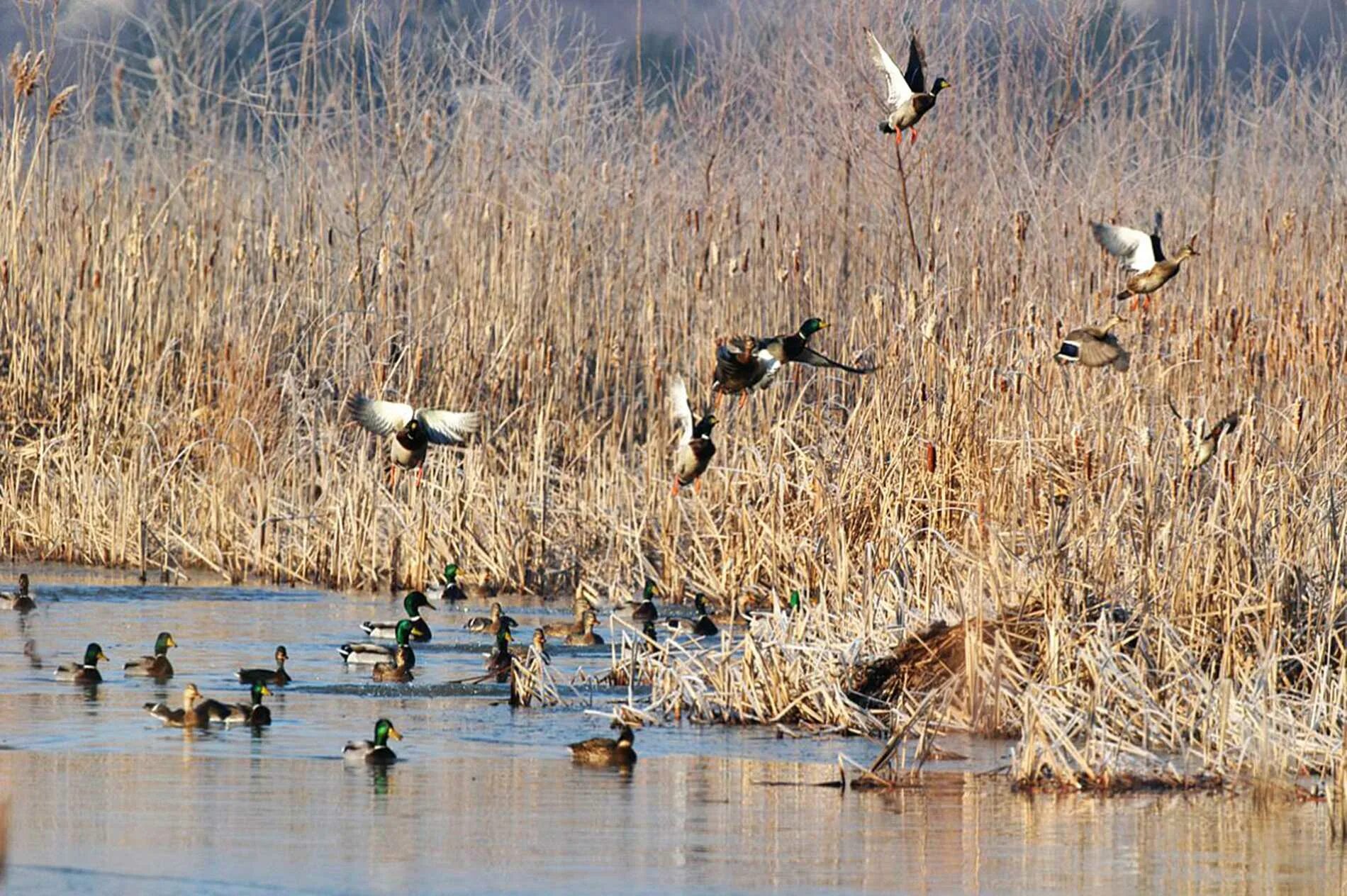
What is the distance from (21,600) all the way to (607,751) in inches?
211

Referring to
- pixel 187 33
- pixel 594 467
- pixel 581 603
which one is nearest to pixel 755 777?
pixel 581 603

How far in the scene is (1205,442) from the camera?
10672mm

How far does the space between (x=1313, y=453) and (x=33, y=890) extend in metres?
6.96

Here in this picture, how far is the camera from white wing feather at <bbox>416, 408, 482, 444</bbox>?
41.8ft

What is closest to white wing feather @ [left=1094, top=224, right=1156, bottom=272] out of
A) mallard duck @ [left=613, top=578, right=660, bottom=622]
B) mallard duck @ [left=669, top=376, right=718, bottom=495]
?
mallard duck @ [left=669, top=376, right=718, bottom=495]

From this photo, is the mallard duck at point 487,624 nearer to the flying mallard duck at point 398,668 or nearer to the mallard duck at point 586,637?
the mallard duck at point 586,637

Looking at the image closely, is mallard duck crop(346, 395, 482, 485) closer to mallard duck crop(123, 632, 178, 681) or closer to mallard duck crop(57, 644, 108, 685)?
mallard duck crop(123, 632, 178, 681)

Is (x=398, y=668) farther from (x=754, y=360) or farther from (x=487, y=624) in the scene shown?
(x=754, y=360)

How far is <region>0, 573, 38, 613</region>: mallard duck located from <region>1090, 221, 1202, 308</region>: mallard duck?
5.76 m

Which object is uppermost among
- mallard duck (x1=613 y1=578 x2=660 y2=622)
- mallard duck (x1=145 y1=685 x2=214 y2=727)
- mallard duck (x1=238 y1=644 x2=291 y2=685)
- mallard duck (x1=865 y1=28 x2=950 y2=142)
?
mallard duck (x1=865 y1=28 x2=950 y2=142)

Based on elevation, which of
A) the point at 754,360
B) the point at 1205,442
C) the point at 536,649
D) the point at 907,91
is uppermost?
the point at 907,91

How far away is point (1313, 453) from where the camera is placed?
12.0m

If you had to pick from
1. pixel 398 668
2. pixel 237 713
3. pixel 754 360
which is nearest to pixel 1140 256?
pixel 754 360

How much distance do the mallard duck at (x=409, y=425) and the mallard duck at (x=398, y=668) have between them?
125 centimetres
